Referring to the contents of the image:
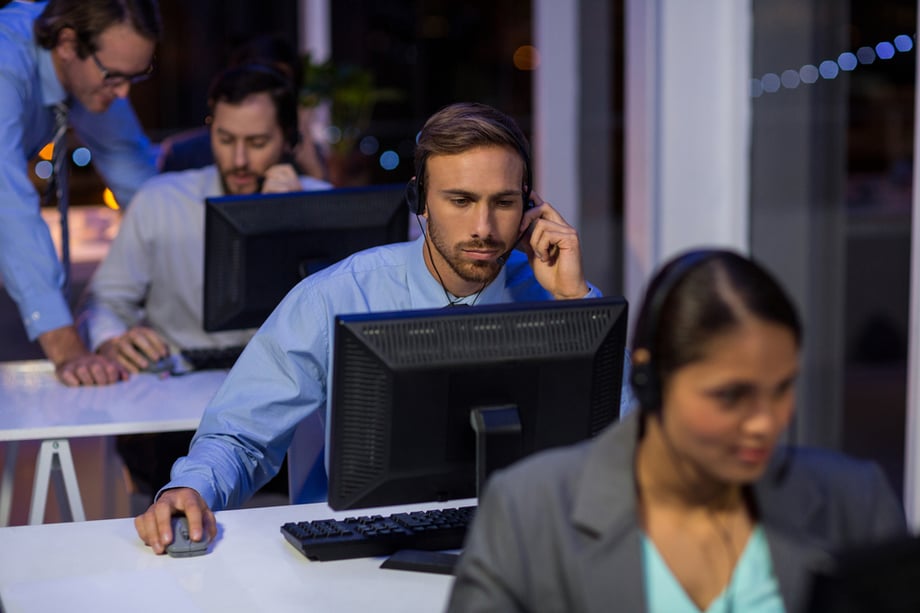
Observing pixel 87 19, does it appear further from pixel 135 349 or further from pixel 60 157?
pixel 135 349

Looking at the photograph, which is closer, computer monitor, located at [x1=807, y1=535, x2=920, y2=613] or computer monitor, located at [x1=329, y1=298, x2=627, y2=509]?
computer monitor, located at [x1=807, y1=535, x2=920, y2=613]

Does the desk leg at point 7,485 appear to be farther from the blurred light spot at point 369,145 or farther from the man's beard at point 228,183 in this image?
the blurred light spot at point 369,145

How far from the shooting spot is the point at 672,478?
1345mm

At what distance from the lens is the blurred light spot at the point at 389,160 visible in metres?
7.42

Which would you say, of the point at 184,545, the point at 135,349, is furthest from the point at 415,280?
the point at 135,349

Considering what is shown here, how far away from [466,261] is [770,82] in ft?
6.89

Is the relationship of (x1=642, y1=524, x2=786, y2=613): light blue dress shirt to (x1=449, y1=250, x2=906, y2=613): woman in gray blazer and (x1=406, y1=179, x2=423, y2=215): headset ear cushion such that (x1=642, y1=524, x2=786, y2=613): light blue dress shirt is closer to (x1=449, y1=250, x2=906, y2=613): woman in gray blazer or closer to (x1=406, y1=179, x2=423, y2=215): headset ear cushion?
(x1=449, y1=250, x2=906, y2=613): woman in gray blazer

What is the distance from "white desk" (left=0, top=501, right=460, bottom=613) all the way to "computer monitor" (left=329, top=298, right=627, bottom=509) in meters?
0.14

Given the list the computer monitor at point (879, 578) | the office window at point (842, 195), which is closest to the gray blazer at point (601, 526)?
the computer monitor at point (879, 578)

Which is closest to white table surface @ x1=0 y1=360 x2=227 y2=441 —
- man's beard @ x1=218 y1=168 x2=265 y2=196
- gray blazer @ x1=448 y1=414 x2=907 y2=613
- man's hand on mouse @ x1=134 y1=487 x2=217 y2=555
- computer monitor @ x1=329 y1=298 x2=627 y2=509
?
man's beard @ x1=218 y1=168 x2=265 y2=196

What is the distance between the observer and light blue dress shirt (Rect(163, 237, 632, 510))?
2.15m

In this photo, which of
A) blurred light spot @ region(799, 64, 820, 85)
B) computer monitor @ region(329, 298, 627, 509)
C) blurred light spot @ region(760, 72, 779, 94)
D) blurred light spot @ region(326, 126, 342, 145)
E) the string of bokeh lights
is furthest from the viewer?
blurred light spot @ region(326, 126, 342, 145)

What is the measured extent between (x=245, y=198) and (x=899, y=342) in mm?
1875

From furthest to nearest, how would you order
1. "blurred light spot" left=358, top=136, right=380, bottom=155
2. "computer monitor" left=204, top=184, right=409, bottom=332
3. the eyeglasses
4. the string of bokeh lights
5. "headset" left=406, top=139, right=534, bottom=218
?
"blurred light spot" left=358, top=136, right=380, bottom=155 < the string of bokeh lights < the eyeglasses < "computer monitor" left=204, top=184, right=409, bottom=332 < "headset" left=406, top=139, right=534, bottom=218
